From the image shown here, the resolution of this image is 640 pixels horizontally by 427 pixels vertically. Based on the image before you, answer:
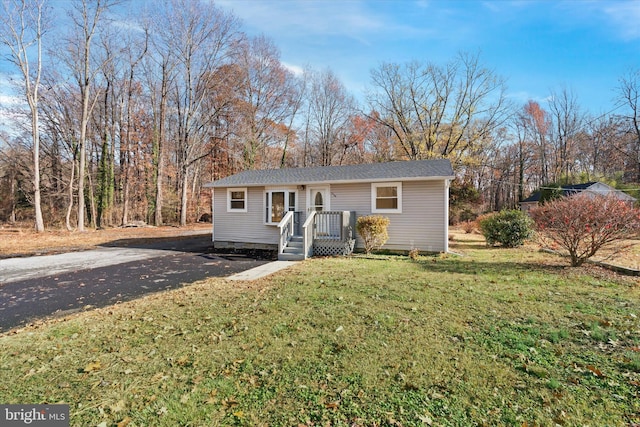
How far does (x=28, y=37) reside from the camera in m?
16.7

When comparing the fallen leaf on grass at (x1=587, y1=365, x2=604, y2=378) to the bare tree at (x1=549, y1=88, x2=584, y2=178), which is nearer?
the fallen leaf on grass at (x1=587, y1=365, x2=604, y2=378)

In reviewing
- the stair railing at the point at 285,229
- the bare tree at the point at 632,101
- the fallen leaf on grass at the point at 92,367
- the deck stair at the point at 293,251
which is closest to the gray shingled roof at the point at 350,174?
the stair railing at the point at 285,229

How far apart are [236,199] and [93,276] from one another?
6.57 metres

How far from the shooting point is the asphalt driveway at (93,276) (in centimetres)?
530

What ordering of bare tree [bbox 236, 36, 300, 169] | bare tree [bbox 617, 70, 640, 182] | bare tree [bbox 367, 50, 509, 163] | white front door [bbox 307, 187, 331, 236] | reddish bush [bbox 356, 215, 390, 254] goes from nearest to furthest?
reddish bush [bbox 356, 215, 390, 254] < white front door [bbox 307, 187, 331, 236] < bare tree [bbox 617, 70, 640, 182] < bare tree [bbox 367, 50, 509, 163] < bare tree [bbox 236, 36, 300, 169]

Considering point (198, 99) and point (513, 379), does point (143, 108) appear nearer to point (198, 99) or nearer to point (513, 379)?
point (198, 99)

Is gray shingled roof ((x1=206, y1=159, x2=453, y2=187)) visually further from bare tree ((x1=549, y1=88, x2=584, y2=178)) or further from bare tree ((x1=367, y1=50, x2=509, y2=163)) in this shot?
bare tree ((x1=549, y1=88, x2=584, y2=178))

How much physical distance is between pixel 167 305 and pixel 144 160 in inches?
978

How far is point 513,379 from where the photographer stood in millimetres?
2693

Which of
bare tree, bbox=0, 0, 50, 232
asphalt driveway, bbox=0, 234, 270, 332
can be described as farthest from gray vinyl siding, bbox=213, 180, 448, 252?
bare tree, bbox=0, 0, 50, 232

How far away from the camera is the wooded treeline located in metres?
19.5

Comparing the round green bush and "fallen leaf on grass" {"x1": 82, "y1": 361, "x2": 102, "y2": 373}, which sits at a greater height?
the round green bush

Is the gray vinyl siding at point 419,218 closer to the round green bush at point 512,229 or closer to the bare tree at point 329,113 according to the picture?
the round green bush at point 512,229

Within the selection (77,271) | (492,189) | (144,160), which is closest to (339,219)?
(77,271)
